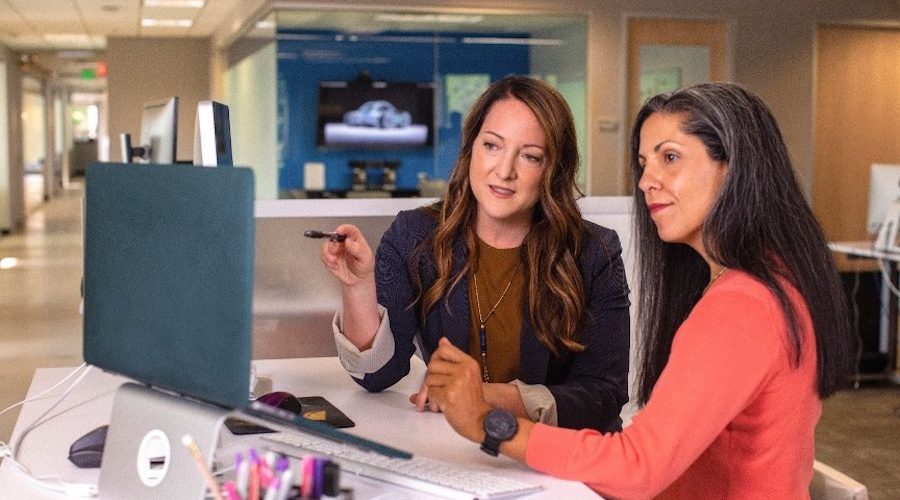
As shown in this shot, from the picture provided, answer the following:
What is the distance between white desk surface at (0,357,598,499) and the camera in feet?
5.72

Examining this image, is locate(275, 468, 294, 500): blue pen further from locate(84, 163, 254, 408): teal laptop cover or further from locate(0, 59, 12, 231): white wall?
locate(0, 59, 12, 231): white wall

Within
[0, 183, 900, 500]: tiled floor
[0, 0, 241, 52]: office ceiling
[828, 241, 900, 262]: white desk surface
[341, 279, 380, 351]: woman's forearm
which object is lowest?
[0, 183, 900, 500]: tiled floor

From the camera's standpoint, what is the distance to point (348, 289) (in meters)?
2.29

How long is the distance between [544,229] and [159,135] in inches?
37.7

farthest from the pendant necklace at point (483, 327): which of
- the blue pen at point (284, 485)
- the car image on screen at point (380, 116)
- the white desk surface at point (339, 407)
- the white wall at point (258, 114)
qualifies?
the car image on screen at point (380, 116)

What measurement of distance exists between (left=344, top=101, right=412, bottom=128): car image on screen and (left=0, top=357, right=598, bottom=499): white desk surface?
721 cm

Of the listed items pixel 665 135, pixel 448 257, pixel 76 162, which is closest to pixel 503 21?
pixel 448 257

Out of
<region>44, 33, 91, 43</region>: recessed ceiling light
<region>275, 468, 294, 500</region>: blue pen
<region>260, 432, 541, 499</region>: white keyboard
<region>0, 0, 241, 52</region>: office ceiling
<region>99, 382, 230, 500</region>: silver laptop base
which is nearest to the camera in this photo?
<region>275, 468, 294, 500</region>: blue pen

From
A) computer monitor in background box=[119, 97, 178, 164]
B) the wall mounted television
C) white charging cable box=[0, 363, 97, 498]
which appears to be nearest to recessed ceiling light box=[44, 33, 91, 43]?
the wall mounted television

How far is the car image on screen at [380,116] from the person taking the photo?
9.84 m

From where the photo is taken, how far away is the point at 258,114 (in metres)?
11.6

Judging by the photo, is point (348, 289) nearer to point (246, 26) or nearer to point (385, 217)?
point (385, 217)

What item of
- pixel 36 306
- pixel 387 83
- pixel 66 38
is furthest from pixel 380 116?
pixel 66 38

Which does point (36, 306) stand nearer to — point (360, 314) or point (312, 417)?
point (360, 314)
